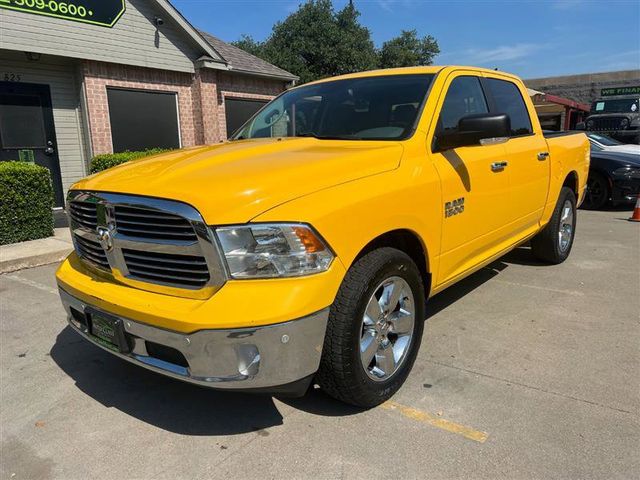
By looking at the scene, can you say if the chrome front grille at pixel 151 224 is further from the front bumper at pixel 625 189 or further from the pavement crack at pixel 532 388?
the front bumper at pixel 625 189

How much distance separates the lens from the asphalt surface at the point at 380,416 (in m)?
2.49

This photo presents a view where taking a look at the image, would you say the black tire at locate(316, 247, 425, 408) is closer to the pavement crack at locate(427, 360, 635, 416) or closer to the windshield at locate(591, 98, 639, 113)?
the pavement crack at locate(427, 360, 635, 416)

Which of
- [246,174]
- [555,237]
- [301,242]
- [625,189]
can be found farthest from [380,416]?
[625,189]

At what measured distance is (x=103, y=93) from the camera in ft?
33.2

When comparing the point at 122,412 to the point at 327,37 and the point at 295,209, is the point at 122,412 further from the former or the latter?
the point at 327,37

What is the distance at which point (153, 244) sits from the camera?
2.52 metres

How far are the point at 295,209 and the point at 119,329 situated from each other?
3.60 feet

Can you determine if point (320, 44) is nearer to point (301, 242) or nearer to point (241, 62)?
point (241, 62)

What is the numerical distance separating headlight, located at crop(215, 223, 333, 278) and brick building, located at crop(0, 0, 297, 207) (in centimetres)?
854

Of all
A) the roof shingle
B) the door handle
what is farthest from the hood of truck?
the roof shingle

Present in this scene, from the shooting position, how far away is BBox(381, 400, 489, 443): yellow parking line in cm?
268

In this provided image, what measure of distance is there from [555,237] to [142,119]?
857 cm

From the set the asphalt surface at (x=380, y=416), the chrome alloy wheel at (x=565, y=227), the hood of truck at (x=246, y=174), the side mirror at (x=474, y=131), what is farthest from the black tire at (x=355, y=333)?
the chrome alloy wheel at (x=565, y=227)

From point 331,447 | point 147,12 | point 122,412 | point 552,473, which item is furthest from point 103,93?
point 552,473
